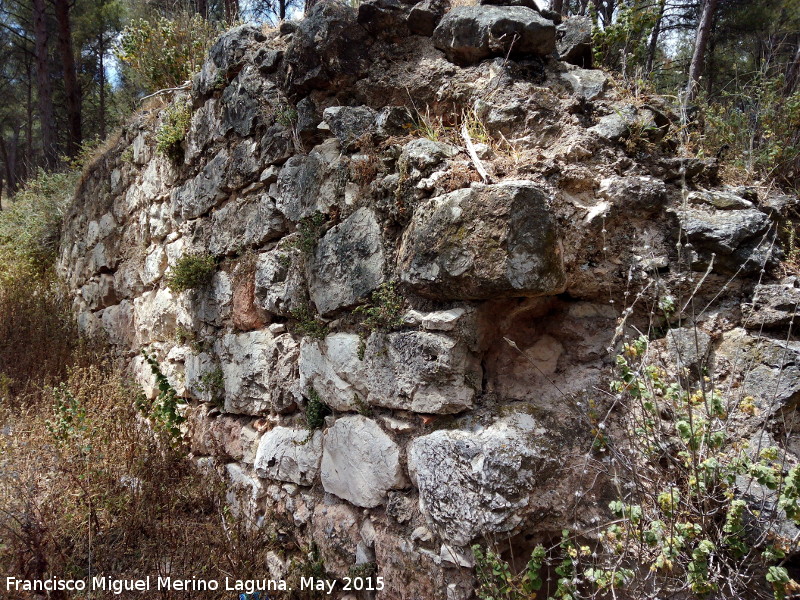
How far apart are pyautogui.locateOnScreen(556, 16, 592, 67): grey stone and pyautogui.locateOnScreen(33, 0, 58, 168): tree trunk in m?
9.68

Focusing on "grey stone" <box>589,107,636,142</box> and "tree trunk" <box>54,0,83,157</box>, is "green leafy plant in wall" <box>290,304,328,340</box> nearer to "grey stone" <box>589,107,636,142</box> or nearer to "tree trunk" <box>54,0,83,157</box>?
"grey stone" <box>589,107,636,142</box>

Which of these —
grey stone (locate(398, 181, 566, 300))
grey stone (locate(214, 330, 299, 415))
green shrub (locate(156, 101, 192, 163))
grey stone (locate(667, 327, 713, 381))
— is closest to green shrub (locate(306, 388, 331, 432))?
grey stone (locate(214, 330, 299, 415))

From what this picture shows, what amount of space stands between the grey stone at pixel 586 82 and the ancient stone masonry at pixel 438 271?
0.01 m

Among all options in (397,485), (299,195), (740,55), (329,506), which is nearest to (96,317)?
(299,195)

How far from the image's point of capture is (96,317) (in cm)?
534

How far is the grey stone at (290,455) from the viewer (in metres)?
2.46

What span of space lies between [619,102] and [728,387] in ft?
4.16

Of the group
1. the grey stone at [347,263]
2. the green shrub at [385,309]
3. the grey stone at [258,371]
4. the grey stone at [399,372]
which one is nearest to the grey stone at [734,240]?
the grey stone at [399,372]

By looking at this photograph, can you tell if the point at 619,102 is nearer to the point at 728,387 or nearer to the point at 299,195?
the point at 728,387

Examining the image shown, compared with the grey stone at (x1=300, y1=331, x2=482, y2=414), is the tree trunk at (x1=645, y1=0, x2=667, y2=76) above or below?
above

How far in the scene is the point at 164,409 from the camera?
349 centimetres

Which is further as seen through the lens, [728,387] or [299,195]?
[299,195]

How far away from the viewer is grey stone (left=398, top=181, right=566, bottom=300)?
175cm

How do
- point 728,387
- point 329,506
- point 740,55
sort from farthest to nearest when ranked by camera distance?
point 740,55 → point 329,506 → point 728,387
